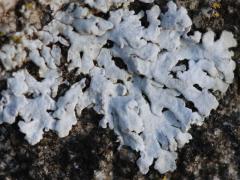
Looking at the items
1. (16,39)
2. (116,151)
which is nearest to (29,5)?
(16,39)

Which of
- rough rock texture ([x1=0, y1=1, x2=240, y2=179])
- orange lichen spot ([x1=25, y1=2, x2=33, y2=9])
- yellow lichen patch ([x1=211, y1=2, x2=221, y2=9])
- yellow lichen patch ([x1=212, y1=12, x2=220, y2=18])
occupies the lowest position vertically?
rough rock texture ([x1=0, y1=1, x2=240, y2=179])

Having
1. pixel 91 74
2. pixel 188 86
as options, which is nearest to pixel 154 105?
pixel 188 86

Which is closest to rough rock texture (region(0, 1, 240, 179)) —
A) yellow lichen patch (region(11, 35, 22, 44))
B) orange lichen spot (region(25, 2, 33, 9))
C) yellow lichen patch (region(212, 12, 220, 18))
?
yellow lichen patch (region(212, 12, 220, 18))

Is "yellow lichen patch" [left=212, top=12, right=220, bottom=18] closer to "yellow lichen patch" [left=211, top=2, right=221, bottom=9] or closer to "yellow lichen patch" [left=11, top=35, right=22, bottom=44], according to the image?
"yellow lichen patch" [left=211, top=2, right=221, bottom=9]

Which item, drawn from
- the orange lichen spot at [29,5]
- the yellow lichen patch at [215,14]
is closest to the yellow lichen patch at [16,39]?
the orange lichen spot at [29,5]

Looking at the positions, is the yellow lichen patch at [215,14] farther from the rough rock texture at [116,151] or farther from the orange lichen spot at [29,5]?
the orange lichen spot at [29,5]

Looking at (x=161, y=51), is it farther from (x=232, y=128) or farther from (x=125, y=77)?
(x=232, y=128)

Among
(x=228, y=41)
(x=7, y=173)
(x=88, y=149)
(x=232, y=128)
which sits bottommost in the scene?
(x=7, y=173)

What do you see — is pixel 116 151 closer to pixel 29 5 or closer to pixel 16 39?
pixel 16 39
